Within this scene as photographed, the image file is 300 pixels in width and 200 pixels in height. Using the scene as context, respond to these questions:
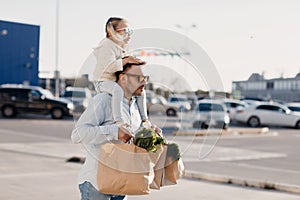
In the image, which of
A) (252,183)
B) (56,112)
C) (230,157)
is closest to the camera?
(252,183)

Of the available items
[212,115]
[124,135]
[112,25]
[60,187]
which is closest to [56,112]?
[60,187]

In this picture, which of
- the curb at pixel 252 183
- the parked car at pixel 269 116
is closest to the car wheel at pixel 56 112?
the parked car at pixel 269 116

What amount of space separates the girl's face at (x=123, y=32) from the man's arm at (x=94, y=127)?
16.1 inches

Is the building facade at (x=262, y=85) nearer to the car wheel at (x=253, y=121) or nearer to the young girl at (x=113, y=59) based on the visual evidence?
the young girl at (x=113, y=59)

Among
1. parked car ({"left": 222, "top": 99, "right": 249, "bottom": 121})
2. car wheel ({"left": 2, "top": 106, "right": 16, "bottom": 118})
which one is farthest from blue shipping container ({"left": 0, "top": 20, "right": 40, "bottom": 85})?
parked car ({"left": 222, "top": 99, "right": 249, "bottom": 121})

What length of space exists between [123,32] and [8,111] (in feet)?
85.4

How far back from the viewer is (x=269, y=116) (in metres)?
29.9

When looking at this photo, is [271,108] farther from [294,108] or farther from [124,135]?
[124,135]

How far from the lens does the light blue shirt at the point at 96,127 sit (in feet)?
11.0

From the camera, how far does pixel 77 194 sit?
304 inches

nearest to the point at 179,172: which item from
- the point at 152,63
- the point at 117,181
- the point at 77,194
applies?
the point at 117,181

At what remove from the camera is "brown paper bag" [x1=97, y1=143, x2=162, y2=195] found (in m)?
3.24

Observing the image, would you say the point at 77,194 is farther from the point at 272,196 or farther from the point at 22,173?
the point at 272,196

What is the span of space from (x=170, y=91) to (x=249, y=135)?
1874 cm
